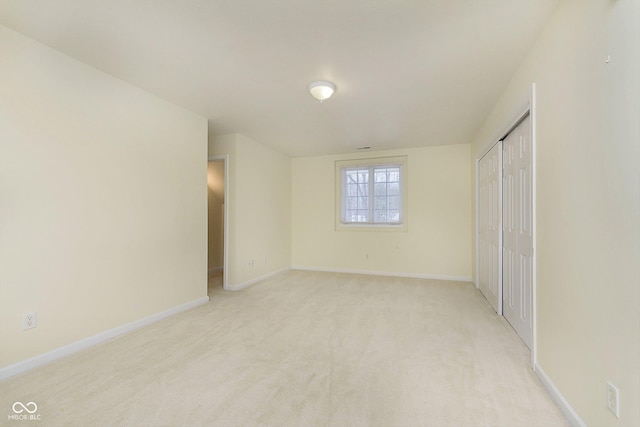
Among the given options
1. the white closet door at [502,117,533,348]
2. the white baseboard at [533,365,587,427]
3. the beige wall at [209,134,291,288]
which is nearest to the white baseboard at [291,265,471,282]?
the beige wall at [209,134,291,288]

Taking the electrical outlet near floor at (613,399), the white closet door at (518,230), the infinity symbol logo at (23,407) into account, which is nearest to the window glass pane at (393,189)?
the white closet door at (518,230)

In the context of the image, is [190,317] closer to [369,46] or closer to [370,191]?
[369,46]

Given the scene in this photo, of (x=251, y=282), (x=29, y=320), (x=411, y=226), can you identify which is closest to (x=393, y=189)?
(x=411, y=226)

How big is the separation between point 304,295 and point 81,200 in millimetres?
2770

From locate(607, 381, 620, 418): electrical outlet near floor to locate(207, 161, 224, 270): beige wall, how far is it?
18.7ft

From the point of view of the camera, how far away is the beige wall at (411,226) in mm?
4973

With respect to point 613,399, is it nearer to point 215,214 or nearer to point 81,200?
point 81,200

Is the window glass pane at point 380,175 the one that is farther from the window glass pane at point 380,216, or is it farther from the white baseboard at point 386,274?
the white baseboard at point 386,274

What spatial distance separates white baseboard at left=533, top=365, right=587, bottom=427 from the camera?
1456 mm

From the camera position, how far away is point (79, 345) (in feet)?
7.63

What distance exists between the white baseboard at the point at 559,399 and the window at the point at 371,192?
355 cm

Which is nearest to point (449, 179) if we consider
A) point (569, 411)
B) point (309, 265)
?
point (309, 265)

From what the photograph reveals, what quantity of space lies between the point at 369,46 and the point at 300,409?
2.50 m

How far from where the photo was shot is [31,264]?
206cm
